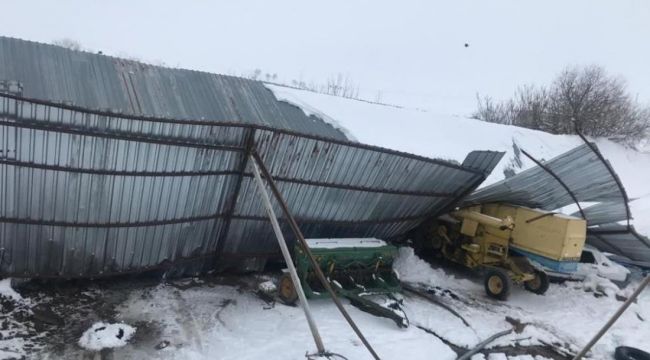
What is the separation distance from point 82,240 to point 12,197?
3.37 feet

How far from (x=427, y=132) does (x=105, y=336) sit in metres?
11.9

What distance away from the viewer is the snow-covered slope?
12.8 metres

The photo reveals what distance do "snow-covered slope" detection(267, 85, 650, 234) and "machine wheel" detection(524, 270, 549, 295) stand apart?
3247mm

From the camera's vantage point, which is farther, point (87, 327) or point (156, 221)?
point (156, 221)

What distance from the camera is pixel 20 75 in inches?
332

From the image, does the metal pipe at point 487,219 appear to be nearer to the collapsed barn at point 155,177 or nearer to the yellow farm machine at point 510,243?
the yellow farm machine at point 510,243

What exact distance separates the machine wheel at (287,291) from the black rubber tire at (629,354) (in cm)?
476

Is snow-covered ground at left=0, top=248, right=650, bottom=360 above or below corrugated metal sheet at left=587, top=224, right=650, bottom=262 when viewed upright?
below

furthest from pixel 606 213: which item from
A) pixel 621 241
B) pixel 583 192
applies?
pixel 621 241

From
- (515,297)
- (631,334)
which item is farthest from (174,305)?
(631,334)

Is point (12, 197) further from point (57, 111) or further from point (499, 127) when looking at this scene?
point (499, 127)

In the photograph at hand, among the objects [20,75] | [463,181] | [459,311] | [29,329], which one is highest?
[463,181]

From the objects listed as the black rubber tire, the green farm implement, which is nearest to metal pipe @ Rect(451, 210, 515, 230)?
the green farm implement

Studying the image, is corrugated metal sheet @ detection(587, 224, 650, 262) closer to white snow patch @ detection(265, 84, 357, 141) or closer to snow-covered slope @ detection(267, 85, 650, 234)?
snow-covered slope @ detection(267, 85, 650, 234)
